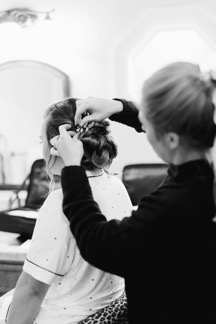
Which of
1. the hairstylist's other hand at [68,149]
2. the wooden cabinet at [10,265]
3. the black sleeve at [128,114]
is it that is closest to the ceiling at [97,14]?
the wooden cabinet at [10,265]

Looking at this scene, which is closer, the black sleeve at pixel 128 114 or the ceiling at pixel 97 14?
the black sleeve at pixel 128 114

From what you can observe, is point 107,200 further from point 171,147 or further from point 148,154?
point 148,154

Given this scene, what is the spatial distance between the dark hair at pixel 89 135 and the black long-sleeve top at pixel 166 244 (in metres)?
0.34

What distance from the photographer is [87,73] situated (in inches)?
176

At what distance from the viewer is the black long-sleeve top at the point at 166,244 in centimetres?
100

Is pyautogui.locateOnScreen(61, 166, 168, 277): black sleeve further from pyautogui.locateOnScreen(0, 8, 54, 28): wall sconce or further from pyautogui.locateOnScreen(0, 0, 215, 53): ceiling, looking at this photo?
pyautogui.locateOnScreen(0, 8, 54, 28): wall sconce

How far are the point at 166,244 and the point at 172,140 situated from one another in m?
0.26

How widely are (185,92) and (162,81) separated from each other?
63 millimetres

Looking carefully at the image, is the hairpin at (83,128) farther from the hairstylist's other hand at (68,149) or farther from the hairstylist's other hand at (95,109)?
the hairstylist's other hand at (68,149)

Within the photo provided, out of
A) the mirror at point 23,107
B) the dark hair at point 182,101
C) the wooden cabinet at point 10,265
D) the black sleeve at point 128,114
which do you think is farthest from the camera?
the mirror at point 23,107

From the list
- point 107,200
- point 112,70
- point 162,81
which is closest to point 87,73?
point 112,70

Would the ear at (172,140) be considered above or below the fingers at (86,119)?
below

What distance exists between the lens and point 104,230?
1043 mm

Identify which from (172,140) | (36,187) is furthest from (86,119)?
(36,187)
